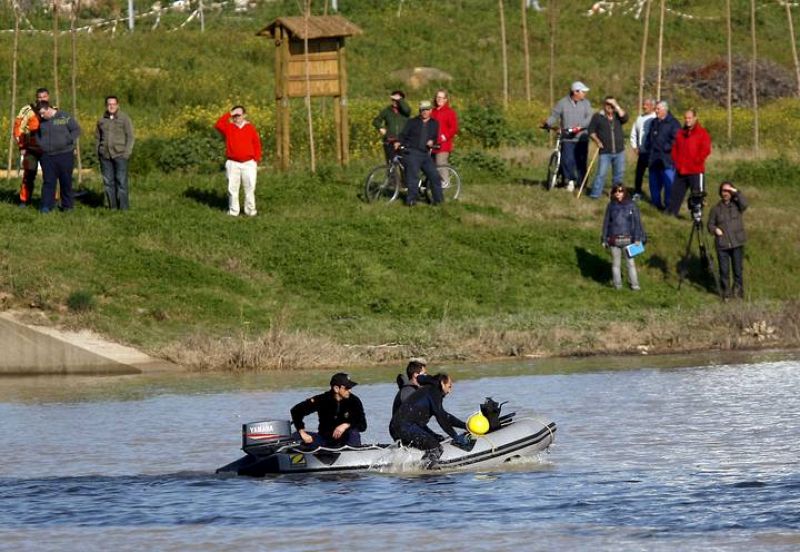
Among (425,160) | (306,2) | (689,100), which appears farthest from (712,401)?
(689,100)

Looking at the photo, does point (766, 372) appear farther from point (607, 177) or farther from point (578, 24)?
point (578, 24)

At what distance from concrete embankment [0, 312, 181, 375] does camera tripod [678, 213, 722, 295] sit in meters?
9.50

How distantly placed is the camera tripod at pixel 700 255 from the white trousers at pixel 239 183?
24.8 ft

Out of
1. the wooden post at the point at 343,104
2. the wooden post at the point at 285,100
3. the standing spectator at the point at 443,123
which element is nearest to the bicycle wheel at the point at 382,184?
the standing spectator at the point at 443,123

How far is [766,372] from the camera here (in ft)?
78.2

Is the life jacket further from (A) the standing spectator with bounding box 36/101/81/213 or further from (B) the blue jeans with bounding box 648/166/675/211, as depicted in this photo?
(B) the blue jeans with bounding box 648/166/675/211

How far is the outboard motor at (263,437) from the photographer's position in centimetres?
1733

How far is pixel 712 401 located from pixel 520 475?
5.00 m

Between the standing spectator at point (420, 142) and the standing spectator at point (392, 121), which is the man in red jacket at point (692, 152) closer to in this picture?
the standing spectator at point (420, 142)

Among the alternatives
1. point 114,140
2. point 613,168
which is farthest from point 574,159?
point 114,140

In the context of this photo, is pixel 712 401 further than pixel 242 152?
No

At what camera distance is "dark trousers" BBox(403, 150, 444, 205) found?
30.5 meters

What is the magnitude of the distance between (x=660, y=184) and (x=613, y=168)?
99 cm

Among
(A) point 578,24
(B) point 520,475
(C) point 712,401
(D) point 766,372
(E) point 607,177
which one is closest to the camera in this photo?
(B) point 520,475
